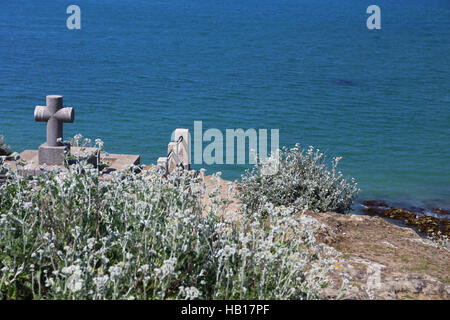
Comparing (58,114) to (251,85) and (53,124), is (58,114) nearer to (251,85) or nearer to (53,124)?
(53,124)

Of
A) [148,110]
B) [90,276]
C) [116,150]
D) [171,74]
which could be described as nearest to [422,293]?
[90,276]

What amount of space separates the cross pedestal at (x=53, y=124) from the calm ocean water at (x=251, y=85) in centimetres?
526

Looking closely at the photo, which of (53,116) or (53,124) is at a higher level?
(53,116)

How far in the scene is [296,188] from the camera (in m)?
8.71

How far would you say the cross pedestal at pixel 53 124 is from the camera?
11.3 meters

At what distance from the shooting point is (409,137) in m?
20.5

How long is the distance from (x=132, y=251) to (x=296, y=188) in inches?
196

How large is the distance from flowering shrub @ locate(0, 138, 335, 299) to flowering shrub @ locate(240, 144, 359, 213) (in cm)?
387

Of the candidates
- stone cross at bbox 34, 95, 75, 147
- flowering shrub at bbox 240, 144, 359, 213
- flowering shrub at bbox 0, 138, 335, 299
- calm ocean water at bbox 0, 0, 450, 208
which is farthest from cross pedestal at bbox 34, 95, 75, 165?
flowering shrub at bbox 0, 138, 335, 299

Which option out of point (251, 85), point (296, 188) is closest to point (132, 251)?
point (296, 188)

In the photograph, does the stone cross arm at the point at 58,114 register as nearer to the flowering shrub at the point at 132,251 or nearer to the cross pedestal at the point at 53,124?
the cross pedestal at the point at 53,124

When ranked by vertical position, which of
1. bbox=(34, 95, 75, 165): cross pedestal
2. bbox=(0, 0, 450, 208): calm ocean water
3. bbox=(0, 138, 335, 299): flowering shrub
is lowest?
bbox=(0, 138, 335, 299): flowering shrub

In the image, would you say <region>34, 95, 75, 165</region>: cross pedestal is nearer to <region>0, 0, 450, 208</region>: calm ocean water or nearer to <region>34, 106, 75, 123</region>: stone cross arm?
<region>34, 106, 75, 123</region>: stone cross arm

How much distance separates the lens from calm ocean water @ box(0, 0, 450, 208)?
1827 cm
